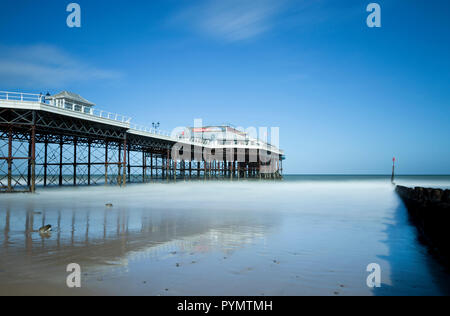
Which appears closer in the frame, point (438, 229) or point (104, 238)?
point (438, 229)

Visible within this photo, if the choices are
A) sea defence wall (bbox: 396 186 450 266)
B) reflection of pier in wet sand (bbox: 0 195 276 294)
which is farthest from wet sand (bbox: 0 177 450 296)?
sea defence wall (bbox: 396 186 450 266)

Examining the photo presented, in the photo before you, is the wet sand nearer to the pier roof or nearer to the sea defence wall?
the sea defence wall

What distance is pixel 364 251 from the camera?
24.5 feet

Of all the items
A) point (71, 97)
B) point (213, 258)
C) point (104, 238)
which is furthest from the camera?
point (71, 97)

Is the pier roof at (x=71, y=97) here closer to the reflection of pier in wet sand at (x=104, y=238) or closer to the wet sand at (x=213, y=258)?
the reflection of pier in wet sand at (x=104, y=238)

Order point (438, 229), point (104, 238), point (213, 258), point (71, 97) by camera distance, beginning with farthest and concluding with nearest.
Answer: point (71, 97) → point (104, 238) → point (438, 229) → point (213, 258)

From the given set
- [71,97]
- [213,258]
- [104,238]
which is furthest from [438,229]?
[71,97]

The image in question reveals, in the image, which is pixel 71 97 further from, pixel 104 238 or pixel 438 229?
pixel 438 229

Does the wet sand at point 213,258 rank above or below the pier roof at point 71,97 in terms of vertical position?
below

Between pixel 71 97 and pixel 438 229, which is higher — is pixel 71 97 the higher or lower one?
the higher one

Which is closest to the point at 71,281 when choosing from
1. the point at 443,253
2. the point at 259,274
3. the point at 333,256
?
the point at 259,274

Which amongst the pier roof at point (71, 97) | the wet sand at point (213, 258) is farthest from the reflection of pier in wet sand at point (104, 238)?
the pier roof at point (71, 97)
